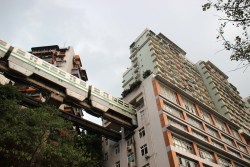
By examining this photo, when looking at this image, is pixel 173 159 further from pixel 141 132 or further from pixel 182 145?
pixel 141 132

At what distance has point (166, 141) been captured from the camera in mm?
23422

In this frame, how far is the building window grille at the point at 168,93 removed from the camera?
98.1ft

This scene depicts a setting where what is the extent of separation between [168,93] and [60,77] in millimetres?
13873

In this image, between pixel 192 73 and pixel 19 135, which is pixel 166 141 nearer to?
pixel 19 135

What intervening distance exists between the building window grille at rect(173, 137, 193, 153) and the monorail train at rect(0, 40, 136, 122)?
621 centimetres

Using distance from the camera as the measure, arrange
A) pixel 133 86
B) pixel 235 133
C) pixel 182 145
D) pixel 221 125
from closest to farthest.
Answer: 1. pixel 182 145
2. pixel 133 86
3. pixel 221 125
4. pixel 235 133

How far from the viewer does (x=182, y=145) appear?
25.5 meters

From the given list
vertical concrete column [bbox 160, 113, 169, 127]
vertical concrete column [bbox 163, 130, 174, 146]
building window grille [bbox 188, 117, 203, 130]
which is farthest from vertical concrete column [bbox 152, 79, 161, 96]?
building window grille [bbox 188, 117, 203, 130]

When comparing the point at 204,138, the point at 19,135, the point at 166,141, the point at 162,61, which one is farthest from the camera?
the point at 162,61

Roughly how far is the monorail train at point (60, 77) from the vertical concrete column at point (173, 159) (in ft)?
26.2

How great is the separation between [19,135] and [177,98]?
68.9ft

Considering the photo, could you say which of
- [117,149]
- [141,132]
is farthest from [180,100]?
[117,149]

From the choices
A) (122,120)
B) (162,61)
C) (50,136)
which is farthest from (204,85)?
(50,136)

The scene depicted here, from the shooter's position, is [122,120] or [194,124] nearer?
[122,120]
